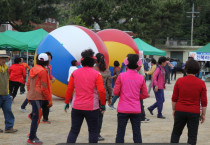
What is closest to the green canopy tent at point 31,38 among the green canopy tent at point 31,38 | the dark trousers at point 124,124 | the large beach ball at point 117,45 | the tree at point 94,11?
the green canopy tent at point 31,38

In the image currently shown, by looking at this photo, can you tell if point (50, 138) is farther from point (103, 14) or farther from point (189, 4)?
point (189, 4)

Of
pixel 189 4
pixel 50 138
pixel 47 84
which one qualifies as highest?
pixel 189 4

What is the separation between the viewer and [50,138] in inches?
285

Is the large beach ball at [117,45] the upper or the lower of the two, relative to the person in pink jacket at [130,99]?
upper

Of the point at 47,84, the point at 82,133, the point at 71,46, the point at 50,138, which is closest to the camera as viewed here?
the point at 47,84

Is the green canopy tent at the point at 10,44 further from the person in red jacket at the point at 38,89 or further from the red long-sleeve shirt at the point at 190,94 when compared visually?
the red long-sleeve shirt at the point at 190,94

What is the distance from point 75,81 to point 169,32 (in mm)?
46349

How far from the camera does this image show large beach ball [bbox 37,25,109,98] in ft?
40.5

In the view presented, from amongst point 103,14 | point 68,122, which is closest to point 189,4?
point 103,14

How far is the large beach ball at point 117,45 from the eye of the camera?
16328 mm

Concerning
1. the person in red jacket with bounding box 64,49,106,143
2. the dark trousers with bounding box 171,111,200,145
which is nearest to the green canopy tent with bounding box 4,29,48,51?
the person in red jacket with bounding box 64,49,106,143

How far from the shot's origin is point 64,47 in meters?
12.4

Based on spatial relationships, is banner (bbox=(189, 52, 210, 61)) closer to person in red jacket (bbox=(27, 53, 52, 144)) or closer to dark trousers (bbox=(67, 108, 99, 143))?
person in red jacket (bbox=(27, 53, 52, 144))

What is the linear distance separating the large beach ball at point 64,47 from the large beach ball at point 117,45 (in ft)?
10.8
